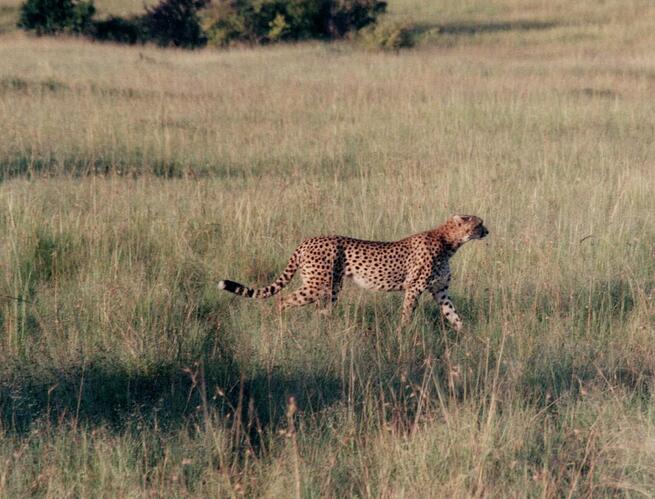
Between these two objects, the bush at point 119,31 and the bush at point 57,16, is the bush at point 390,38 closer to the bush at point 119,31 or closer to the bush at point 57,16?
the bush at point 119,31

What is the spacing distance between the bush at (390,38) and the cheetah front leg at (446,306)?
19.7m

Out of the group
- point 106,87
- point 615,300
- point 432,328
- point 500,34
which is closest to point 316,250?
point 432,328

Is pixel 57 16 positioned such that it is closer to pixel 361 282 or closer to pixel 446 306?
pixel 361 282

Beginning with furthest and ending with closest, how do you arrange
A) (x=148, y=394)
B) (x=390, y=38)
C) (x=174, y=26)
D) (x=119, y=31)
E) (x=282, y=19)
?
(x=119, y=31)
(x=282, y=19)
(x=174, y=26)
(x=390, y=38)
(x=148, y=394)

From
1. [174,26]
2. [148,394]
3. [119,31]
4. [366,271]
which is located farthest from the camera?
[119,31]

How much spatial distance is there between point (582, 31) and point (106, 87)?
21181mm

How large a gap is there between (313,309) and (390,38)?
807 inches

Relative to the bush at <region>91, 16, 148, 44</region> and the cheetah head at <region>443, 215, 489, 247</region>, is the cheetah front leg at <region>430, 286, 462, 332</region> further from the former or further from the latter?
the bush at <region>91, 16, 148, 44</region>

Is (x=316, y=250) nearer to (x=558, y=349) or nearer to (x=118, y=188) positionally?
(x=558, y=349)

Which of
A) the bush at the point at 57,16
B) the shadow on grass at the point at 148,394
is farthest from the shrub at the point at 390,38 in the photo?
the shadow on grass at the point at 148,394

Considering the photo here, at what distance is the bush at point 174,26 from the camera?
90.6 ft

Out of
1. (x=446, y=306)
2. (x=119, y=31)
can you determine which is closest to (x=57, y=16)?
(x=119, y=31)

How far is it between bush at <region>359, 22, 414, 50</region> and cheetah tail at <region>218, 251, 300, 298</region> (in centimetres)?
1967

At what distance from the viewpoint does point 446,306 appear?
5.27 meters
